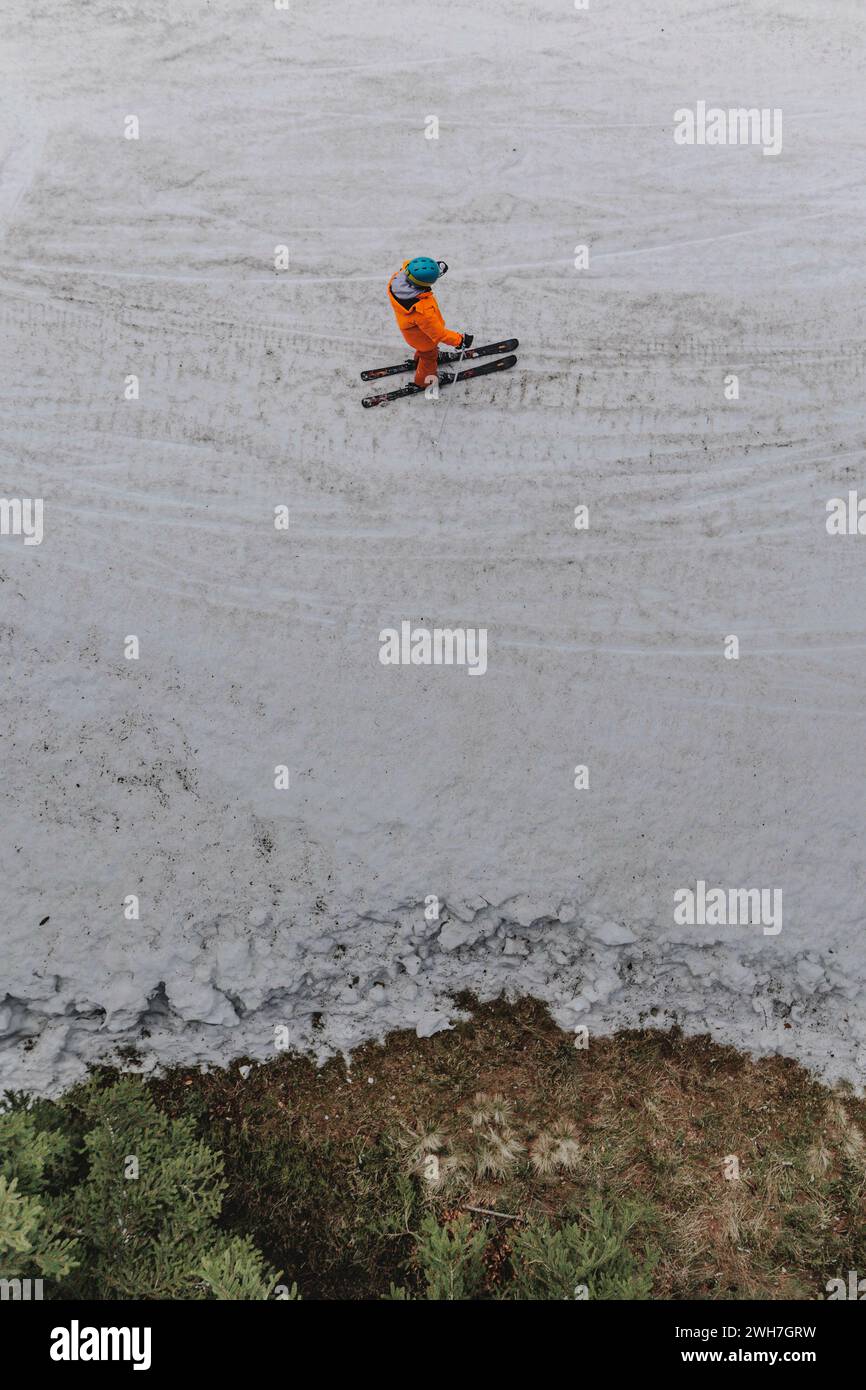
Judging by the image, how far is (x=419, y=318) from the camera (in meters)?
7.34

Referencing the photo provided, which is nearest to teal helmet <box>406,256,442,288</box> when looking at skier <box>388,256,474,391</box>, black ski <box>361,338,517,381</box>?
skier <box>388,256,474,391</box>

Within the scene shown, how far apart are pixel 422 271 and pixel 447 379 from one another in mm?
1399

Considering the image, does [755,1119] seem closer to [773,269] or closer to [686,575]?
[686,575]

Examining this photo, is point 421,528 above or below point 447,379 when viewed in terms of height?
below

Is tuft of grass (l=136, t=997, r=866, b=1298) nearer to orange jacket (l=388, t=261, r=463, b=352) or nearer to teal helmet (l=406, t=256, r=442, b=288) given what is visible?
orange jacket (l=388, t=261, r=463, b=352)

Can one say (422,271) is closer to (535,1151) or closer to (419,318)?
(419,318)

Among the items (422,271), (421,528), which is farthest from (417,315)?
(421,528)

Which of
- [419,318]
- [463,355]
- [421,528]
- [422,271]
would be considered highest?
[463,355]

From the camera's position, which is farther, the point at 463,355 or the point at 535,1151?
the point at 463,355

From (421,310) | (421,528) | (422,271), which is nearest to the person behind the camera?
(422,271)

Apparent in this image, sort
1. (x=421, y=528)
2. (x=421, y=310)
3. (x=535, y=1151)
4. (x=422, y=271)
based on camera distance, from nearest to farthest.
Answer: (x=422, y=271) → (x=421, y=310) → (x=535, y=1151) → (x=421, y=528)

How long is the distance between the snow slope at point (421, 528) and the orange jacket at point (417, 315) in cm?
83

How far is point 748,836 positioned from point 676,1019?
1.80 metres

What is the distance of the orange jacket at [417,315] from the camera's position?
716 cm
